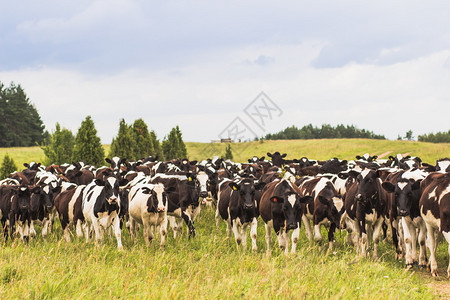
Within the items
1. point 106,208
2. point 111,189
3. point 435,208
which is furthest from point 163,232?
point 435,208

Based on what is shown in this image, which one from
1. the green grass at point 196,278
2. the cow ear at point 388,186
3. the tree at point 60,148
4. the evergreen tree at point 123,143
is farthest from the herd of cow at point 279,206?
the evergreen tree at point 123,143

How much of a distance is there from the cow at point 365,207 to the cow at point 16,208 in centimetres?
902

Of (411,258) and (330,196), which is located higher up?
(330,196)

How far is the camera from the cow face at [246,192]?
11.2 m

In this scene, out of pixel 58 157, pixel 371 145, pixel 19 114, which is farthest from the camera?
pixel 19 114

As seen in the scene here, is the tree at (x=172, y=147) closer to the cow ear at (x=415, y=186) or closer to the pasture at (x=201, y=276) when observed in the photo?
the pasture at (x=201, y=276)

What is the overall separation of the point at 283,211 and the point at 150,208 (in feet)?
11.9

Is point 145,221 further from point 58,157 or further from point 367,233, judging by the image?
point 58,157

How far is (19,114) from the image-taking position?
286ft

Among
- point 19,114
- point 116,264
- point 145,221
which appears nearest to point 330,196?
point 145,221

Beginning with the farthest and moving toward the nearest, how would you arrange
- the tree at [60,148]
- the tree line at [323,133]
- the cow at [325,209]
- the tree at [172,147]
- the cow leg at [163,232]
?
the tree line at [323,133]
the tree at [172,147]
the tree at [60,148]
the cow at [325,209]
the cow leg at [163,232]

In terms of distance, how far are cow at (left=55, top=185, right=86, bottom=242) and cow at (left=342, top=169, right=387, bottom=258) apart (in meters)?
7.40

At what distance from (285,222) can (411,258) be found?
117 inches

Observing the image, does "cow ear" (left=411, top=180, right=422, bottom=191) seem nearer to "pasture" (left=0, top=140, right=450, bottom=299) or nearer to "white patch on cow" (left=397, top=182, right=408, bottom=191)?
"white patch on cow" (left=397, top=182, right=408, bottom=191)
